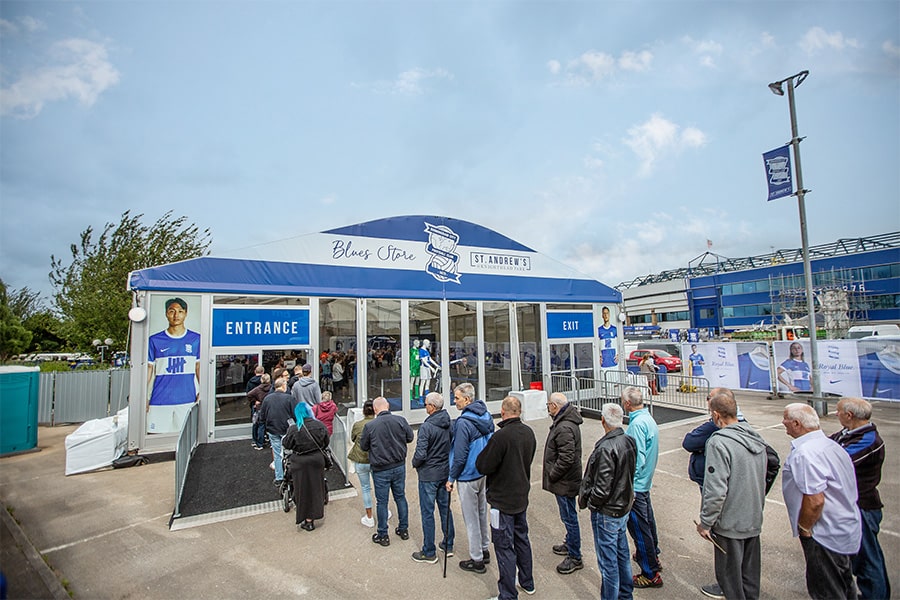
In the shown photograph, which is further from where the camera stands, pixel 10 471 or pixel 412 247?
pixel 412 247

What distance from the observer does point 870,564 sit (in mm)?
3549

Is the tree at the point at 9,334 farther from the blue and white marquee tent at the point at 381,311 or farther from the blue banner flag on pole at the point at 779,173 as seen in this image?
the blue banner flag on pole at the point at 779,173

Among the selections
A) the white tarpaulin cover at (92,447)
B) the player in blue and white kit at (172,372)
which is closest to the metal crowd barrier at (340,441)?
the player in blue and white kit at (172,372)

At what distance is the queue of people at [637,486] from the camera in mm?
3318

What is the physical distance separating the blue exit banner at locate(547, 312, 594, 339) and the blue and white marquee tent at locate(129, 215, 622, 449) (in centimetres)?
5

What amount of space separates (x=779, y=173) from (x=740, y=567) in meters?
13.3

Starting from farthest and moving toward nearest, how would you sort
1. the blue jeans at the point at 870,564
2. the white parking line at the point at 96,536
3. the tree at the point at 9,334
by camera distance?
the tree at the point at 9,334, the white parking line at the point at 96,536, the blue jeans at the point at 870,564

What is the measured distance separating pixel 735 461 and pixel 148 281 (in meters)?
10.6

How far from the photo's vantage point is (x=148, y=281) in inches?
364

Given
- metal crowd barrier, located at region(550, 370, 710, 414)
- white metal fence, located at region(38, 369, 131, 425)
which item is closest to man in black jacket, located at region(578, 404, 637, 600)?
metal crowd barrier, located at region(550, 370, 710, 414)

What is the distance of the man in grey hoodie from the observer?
3.38 m

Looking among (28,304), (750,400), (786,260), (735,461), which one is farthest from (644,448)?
(786,260)

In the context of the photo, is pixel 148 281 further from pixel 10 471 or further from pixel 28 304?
pixel 28 304

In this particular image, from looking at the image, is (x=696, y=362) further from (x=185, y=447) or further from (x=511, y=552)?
(x=185, y=447)
